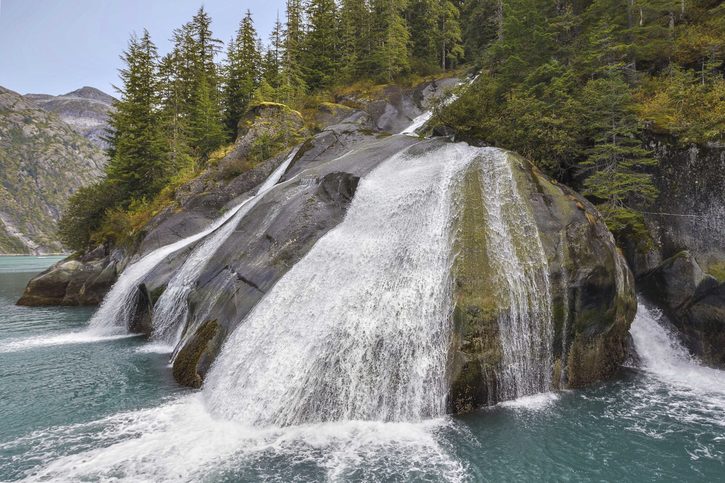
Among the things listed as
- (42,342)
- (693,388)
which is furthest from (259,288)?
(693,388)

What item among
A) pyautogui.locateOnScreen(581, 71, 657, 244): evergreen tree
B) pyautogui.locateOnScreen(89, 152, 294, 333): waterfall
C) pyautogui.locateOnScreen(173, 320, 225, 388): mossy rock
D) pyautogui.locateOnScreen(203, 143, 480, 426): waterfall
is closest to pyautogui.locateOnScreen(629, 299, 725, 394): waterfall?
pyautogui.locateOnScreen(581, 71, 657, 244): evergreen tree

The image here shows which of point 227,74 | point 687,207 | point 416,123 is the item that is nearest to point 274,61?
point 227,74

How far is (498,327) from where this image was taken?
1074 centimetres

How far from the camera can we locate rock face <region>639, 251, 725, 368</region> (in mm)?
13227

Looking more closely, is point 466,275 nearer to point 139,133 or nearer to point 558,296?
point 558,296

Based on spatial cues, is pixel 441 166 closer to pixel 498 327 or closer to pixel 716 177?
pixel 498 327

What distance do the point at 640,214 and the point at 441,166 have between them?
8.45 meters

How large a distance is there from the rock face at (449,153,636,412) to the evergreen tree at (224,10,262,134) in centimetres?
3595

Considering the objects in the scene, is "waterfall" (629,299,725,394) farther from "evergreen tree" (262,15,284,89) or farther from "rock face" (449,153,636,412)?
"evergreen tree" (262,15,284,89)

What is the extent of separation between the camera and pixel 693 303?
13703 mm

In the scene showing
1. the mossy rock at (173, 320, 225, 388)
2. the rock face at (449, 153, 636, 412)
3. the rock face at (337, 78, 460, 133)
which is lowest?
the mossy rock at (173, 320, 225, 388)

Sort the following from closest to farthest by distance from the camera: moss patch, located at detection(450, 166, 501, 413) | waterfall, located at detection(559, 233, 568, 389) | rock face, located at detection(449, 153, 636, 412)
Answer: moss patch, located at detection(450, 166, 501, 413) → rock face, located at detection(449, 153, 636, 412) → waterfall, located at detection(559, 233, 568, 389)

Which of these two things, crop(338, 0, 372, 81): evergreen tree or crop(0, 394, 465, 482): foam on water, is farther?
crop(338, 0, 372, 81): evergreen tree

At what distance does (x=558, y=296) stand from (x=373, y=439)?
22.8ft
